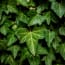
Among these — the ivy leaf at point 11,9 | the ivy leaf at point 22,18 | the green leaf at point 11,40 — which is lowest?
the green leaf at point 11,40

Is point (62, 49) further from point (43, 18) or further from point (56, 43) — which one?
point (43, 18)

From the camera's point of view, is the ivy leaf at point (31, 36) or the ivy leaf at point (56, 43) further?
the ivy leaf at point (56, 43)

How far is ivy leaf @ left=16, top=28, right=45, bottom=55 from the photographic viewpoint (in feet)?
5.41

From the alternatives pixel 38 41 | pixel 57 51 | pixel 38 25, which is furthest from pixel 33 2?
pixel 57 51

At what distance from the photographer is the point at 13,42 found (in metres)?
1.74

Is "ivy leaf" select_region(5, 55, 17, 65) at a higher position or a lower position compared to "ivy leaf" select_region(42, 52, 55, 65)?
lower

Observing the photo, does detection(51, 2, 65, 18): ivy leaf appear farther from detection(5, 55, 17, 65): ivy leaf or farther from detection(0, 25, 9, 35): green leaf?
detection(5, 55, 17, 65): ivy leaf

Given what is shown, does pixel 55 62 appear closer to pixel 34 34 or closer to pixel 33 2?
pixel 34 34

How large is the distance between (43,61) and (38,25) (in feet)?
0.92

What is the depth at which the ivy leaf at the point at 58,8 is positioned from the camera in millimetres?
1687

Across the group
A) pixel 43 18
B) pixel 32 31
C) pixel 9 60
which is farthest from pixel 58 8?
pixel 9 60

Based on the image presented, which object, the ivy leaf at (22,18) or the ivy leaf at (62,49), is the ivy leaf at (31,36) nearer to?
the ivy leaf at (22,18)

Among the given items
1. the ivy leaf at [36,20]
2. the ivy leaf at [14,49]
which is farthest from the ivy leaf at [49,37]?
the ivy leaf at [14,49]

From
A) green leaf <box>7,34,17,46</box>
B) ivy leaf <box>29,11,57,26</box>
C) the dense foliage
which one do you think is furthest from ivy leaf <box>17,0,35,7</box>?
green leaf <box>7,34,17,46</box>
